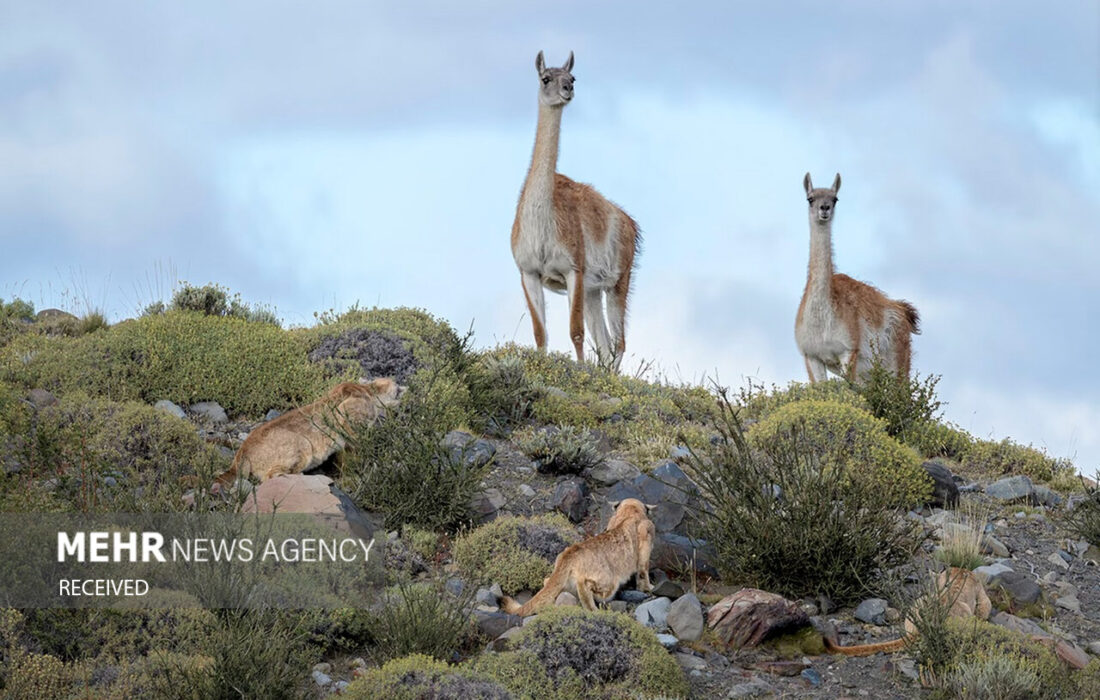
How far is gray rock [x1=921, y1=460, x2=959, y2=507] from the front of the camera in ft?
40.0

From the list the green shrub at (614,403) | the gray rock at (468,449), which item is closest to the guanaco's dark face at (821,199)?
the green shrub at (614,403)

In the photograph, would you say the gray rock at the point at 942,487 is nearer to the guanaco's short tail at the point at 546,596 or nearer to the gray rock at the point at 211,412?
the guanaco's short tail at the point at 546,596

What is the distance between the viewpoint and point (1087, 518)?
1143 cm

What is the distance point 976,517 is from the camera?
38.8 ft

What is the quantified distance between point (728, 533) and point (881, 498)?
4.33 ft

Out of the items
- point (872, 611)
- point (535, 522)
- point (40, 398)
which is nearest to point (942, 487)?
point (872, 611)

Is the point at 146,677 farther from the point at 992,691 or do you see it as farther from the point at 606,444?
the point at 606,444

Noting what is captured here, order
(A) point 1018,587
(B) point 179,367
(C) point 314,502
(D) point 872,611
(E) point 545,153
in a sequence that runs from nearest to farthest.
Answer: (D) point 872,611 → (C) point 314,502 → (A) point 1018,587 → (B) point 179,367 → (E) point 545,153

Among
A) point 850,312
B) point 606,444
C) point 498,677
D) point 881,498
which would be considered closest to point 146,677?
point 498,677

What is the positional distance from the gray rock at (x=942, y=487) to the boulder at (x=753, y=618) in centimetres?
450

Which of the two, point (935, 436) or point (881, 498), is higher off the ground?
point (935, 436)

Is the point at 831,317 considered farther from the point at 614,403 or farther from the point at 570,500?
the point at 570,500

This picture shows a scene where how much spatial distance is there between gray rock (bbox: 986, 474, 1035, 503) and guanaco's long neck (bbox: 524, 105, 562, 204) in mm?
7600

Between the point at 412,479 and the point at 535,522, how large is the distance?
1.08 m
